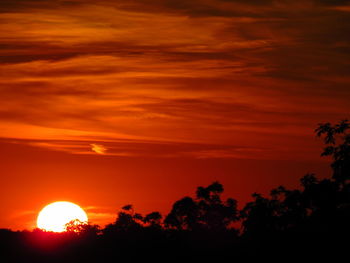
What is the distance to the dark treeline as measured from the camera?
30.9 metres

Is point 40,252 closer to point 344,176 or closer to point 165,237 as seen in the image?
point 165,237

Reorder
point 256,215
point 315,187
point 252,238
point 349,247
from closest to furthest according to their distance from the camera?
point 349,247, point 315,187, point 252,238, point 256,215

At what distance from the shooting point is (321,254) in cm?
3094

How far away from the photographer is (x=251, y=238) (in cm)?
3488

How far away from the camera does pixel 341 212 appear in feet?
102

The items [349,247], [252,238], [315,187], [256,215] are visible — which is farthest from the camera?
[256,215]

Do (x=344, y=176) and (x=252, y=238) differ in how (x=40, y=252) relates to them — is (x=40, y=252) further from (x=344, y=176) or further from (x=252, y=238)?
(x=344, y=176)

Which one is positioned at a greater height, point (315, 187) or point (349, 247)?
point (315, 187)

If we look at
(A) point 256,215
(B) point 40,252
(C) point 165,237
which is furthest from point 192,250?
(B) point 40,252

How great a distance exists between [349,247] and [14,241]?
16152 millimetres

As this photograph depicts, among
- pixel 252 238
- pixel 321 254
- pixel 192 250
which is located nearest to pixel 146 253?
pixel 192 250

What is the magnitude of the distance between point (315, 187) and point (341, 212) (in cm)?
208

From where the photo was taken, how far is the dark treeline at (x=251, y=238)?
30938 mm

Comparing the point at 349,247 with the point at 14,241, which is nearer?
the point at 349,247
